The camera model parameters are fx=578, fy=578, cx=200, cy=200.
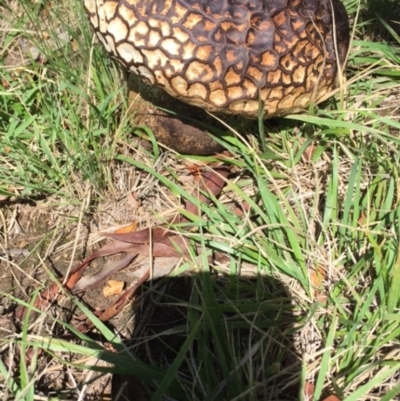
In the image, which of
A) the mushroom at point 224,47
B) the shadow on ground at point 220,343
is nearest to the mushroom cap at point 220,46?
the mushroom at point 224,47

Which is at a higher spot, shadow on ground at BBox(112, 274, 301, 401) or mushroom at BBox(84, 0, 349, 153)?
mushroom at BBox(84, 0, 349, 153)

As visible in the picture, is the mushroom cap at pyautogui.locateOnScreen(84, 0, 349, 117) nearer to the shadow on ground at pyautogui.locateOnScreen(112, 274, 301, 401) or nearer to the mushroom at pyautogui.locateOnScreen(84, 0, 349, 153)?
the mushroom at pyautogui.locateOnScreen(84, 0, 349, 153)

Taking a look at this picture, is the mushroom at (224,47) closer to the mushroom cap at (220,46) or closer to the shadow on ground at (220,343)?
the mushroom cap at (220,46)

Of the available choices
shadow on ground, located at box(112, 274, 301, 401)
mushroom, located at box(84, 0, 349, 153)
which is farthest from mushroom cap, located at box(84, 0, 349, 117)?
shadow on ground, located at box(112, 274, 301, 401)

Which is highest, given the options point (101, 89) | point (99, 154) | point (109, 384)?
point (101, 89)

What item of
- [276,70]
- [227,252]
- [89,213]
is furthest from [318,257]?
[89,213]

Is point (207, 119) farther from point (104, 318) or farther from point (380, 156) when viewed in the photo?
point (104, 318)

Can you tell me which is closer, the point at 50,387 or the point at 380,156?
the point at 50,387

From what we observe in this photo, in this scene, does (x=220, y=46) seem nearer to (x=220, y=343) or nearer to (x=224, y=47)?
(x=224, y=47)
